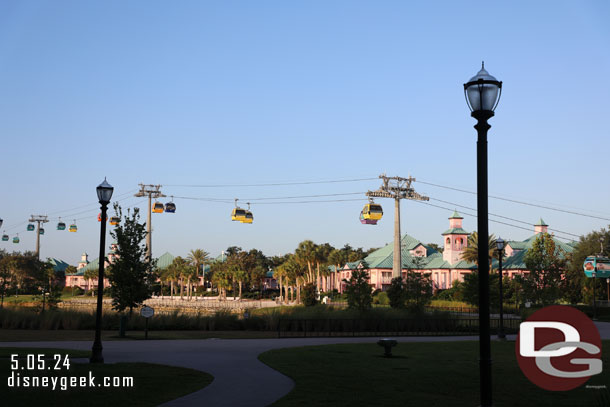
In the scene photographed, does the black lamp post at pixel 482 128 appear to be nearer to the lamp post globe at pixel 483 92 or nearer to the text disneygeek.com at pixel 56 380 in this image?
the lamp post globe at pixel 483 92

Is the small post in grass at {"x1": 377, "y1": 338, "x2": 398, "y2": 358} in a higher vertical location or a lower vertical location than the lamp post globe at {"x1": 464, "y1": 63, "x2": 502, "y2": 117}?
lower

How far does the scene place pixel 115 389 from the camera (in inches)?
531

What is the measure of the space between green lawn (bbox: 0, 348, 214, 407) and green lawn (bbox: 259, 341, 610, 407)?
8.77 feet

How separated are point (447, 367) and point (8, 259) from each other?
127 m

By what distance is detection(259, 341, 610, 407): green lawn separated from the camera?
42.9 feet

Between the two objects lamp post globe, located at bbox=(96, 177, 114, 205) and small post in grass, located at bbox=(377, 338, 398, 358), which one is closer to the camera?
lamp post globe, located at bbox=(96, 177, 114, 205)

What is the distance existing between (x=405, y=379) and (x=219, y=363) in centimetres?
607

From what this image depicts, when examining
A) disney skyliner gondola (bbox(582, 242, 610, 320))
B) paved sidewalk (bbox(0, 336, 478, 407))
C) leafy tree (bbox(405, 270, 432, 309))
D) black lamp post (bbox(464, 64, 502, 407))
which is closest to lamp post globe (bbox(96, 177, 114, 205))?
paved sidewalk (bbox(0, 336, 478, 407))

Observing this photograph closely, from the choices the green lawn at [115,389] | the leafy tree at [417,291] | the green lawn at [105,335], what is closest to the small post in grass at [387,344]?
the green lawn at [115,389]

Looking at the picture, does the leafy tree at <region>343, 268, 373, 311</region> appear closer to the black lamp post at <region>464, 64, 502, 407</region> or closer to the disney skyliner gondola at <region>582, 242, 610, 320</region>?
the black lamp post at <region>464, 64, 502, 407</region>

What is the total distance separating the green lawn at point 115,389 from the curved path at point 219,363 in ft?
1.89

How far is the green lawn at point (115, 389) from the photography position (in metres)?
12.1

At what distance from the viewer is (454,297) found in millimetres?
86000

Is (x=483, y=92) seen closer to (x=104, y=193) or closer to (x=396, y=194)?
(x=104, y=193)
